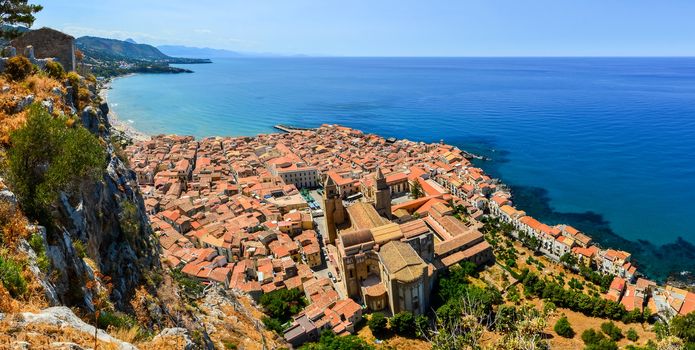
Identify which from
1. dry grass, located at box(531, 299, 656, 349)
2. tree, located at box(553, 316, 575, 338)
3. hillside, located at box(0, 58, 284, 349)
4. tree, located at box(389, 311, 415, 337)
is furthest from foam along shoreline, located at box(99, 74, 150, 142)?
tree, located at box(553, 316, 575, 338)

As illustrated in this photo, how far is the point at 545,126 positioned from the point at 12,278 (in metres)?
104

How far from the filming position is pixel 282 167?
58.8 m

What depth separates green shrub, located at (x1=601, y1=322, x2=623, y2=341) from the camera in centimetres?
2812

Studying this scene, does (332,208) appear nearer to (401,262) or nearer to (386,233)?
(386,233)

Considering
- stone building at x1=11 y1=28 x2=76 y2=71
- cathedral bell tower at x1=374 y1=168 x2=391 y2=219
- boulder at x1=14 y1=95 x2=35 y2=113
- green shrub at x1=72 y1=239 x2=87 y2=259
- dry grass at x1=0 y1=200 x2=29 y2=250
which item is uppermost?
stone building at x1=11 y1=28 x2=76 y2=71

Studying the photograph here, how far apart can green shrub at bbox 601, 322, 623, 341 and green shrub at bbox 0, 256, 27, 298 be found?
35494 millimetres

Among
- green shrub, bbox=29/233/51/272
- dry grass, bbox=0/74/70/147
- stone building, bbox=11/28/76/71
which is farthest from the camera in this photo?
stone building, bbox=11/28/76/71

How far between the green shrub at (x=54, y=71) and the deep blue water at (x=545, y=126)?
52.4 meters

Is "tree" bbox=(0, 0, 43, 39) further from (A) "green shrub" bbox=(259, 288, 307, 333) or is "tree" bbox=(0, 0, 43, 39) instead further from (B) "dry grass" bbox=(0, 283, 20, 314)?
(A) "green shrub" bbox=(259, 288, 307, 333)

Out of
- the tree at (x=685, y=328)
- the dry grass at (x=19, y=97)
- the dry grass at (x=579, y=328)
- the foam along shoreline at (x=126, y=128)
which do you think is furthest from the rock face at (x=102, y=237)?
the foam along shoreline at (x=126, y=128)

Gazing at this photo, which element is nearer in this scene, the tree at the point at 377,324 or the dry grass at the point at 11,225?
the dry grass at the point at 11,225

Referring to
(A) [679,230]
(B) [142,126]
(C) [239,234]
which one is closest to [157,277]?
(C) [239,234]

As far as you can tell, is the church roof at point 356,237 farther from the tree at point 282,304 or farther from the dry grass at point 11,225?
the dry grass at point 11,225

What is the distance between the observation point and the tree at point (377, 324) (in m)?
27.4
